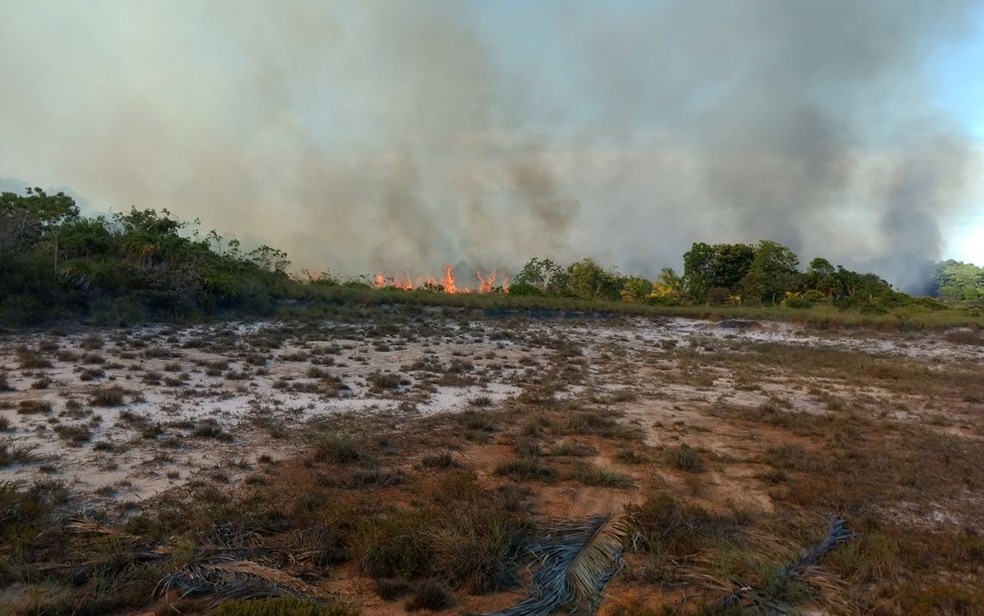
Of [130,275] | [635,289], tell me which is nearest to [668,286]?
[635,289]

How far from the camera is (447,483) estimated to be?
7281mm

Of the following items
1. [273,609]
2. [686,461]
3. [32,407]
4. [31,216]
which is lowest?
[686,461]

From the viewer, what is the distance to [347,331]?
80.5ft

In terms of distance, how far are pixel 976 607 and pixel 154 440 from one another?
10.3m

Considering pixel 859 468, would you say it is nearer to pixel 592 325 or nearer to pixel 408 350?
pixel 408 350

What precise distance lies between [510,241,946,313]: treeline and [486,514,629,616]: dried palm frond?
4628cm

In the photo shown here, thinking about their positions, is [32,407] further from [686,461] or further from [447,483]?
[686,461]

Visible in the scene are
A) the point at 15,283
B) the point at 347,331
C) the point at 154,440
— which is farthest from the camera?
the point at 347,331

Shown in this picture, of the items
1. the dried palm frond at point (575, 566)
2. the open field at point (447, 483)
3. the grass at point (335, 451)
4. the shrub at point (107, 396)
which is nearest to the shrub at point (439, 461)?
the open field at point (447, 483)

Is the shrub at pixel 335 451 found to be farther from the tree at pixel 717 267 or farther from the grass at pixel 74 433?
the tree at pixel 717 267

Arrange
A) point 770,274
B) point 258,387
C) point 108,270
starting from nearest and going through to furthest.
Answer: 1. point 258,387
2. point 108,270
3. point 770,274

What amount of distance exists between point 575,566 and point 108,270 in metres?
25.9

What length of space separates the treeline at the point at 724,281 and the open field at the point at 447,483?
38941mm

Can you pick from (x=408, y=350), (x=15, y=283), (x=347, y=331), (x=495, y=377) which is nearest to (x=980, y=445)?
(x=495, y=377)
